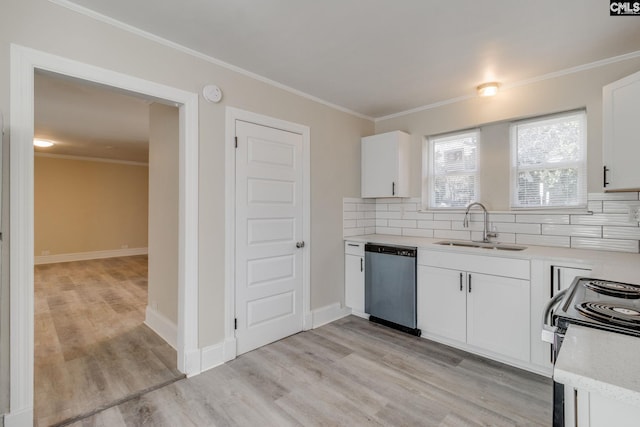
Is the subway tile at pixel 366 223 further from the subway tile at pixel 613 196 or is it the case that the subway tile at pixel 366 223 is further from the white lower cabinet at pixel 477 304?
the subway tile at pixel 613 196

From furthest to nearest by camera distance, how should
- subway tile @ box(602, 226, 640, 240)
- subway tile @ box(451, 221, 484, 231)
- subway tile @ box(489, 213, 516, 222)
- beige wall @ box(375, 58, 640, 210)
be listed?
subway tile @ box(451, 221, 484, 231), subway tile @ box(489, 213, 516, 222), beige wall @ box(375, 58, 640, 210), subway tile @ box(602, 226, 640, 240)

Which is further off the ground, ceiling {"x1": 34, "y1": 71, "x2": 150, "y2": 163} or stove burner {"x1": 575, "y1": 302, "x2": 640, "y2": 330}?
ceiling {"x1": 34, "y1": 71, "x2": 150, "y2": 163}

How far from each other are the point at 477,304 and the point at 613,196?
1358mm

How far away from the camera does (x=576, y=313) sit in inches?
41.4

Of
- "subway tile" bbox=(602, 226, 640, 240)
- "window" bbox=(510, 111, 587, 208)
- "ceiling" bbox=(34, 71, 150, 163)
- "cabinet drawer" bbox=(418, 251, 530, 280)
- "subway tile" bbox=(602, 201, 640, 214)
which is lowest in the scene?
"cabinet drawer" bbox=(418, 251, 530, 280)

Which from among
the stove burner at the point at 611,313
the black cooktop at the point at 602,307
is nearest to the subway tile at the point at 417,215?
the black cooktop at the point at 602,307

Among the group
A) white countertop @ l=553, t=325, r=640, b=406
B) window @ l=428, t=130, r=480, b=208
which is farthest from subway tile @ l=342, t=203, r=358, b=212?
white countertop @ l=553, t=325, r=640, b=406

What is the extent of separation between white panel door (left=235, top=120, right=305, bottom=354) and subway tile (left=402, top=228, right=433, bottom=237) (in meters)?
1.41

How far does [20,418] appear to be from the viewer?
5.34ft

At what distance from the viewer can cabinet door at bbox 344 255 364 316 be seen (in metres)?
3.44

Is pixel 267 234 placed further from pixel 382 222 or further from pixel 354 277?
pixel 382 222

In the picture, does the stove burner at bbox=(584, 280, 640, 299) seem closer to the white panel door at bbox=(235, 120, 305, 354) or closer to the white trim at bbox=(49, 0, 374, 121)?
the white panel door at bbox=(235, 120, 305, 354)

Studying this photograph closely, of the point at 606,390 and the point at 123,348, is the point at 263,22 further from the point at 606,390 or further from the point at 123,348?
the point at 123,348

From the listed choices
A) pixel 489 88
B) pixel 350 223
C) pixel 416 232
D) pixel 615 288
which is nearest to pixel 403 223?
pixel 416 232
